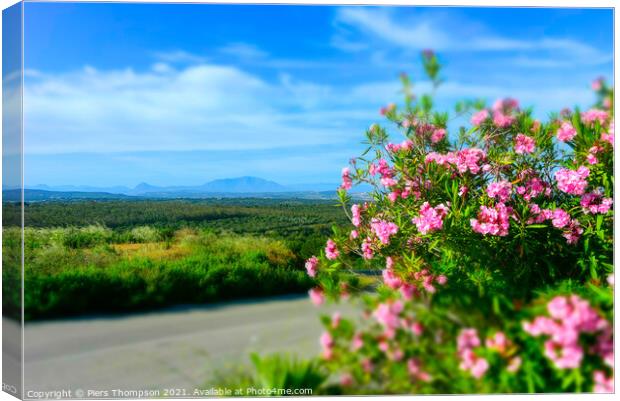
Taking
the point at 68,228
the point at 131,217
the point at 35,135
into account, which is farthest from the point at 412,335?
the point at 131,217

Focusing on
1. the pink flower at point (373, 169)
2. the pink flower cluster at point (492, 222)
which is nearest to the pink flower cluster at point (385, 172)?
the pink flower at point (373, 169)

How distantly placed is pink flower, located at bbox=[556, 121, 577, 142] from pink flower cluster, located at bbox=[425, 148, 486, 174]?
523 mm

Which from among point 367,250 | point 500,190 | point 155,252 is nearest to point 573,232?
point 500,190

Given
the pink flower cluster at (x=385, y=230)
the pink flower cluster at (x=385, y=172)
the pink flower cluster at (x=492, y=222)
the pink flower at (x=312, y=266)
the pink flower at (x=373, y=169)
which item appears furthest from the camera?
the pink flower at (x=312, y=266)

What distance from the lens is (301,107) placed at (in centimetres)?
464

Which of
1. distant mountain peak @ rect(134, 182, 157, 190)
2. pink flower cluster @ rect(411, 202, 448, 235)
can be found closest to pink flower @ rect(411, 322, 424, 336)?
pink flower cluster @ rect(411, 202, 448, 235)

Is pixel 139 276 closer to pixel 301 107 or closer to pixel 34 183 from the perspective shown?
pixel 34 183

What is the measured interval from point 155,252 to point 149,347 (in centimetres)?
176

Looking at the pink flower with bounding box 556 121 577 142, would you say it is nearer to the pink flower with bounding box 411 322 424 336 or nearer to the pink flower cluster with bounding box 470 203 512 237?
the pink flower cluster with bounding box 470 203 512 237

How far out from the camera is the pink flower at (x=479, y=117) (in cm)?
459

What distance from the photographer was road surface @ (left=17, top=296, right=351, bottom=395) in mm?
3650

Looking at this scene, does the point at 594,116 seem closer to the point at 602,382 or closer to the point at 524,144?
the point at 524,144

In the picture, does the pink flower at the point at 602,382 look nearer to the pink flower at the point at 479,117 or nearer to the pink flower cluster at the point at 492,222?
the pink flower cluster at the point at 492,222

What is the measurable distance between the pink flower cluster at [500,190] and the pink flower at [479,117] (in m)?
0.60
